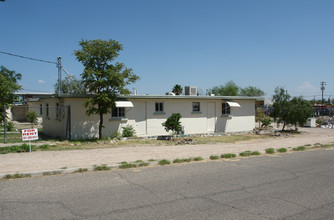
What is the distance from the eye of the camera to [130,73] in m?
15.7

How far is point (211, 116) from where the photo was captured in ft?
69.0

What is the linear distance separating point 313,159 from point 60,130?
1390 cm

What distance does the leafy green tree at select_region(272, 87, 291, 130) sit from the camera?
71.1 feet

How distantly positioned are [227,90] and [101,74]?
49.1 m

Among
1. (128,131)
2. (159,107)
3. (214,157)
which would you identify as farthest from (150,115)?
(214,157)

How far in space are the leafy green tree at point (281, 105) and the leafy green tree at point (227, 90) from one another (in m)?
37.1

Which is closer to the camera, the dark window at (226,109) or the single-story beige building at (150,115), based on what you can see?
the single-story beige building at (150,115)

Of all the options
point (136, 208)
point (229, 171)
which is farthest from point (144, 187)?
point (229, 171)

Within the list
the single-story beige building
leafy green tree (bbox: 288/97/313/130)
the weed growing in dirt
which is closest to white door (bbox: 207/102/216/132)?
the single-story beige building

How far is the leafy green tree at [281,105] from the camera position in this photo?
2167 cm

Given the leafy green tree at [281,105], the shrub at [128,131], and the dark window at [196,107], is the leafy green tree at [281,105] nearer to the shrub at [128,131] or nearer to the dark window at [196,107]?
the dark window at [196,107]

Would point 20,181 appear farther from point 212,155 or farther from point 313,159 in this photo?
point 313,159

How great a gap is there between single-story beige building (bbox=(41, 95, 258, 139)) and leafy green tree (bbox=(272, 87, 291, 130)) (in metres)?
1.90

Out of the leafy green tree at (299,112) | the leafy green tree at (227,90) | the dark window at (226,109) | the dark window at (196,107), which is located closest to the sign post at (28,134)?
the dark window at (196,107)
